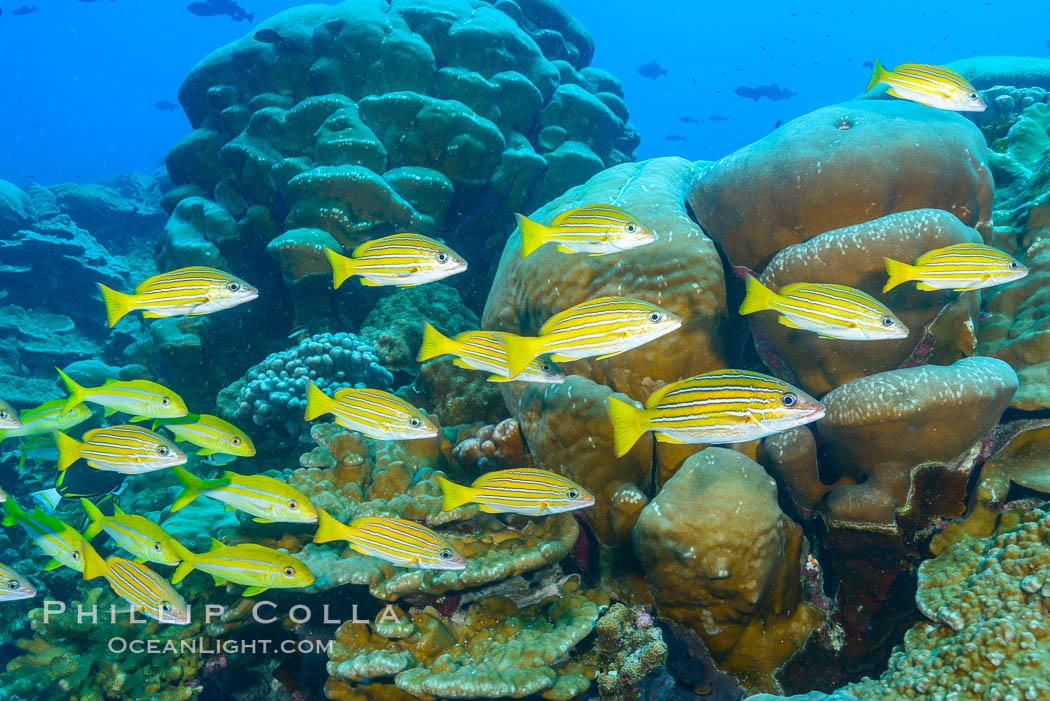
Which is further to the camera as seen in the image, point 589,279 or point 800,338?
point 589,279

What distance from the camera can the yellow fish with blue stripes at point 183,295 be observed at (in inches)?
129

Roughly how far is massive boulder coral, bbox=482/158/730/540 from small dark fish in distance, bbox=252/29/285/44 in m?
8.01

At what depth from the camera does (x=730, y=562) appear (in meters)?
3.25

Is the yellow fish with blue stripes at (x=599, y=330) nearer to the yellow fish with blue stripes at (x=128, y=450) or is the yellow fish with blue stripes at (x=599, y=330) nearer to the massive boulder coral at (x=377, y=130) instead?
the yellow fish with blue stripes at (x=128, y=450)

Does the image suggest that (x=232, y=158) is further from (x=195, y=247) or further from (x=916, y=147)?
(x=916, y=147)

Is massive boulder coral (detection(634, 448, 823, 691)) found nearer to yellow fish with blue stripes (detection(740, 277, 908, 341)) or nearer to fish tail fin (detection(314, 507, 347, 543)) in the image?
yellow fish with blue stripes (detection(740, 277, 908, 341))

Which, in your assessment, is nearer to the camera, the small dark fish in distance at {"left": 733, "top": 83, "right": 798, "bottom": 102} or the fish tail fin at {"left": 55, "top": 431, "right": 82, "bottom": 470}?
the fish tail fin at {"left": 55, "top": 431, "right": 82, "bottom": 470}

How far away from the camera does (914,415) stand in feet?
Answer: 10.2

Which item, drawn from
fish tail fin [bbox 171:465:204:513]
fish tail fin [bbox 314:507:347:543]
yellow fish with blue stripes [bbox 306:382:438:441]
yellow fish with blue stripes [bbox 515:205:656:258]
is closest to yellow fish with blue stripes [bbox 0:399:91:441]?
fish tail fin [bbox 171:465:204:513]

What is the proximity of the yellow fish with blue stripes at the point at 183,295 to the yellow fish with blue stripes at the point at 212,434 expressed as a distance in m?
0.77

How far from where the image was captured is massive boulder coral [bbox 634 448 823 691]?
3268mm

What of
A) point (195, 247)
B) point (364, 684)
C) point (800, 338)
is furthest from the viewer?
point (195, 247)

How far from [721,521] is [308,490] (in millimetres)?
3402

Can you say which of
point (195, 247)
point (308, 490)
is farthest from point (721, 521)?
point (195, 247)
